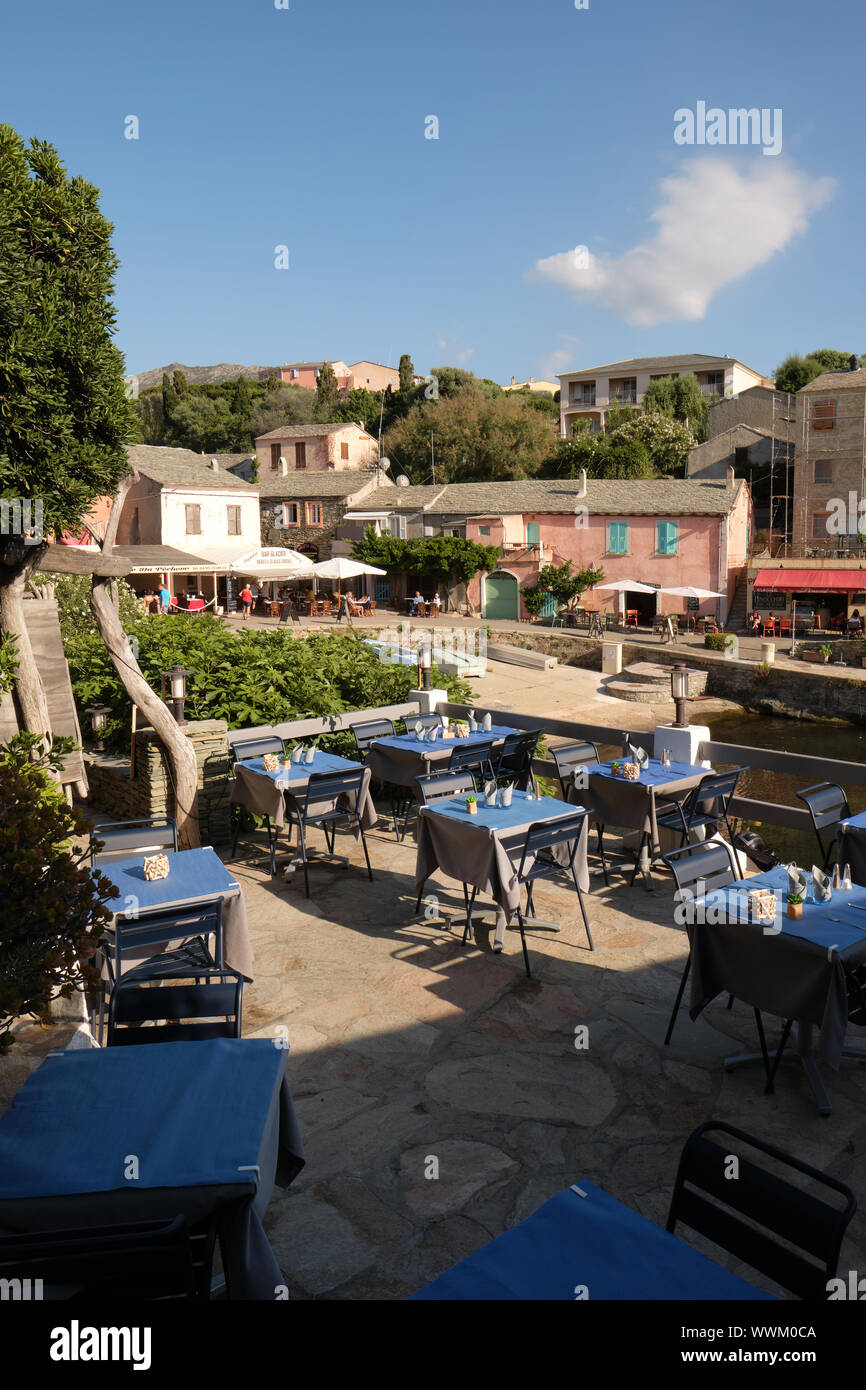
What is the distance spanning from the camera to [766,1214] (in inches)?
116

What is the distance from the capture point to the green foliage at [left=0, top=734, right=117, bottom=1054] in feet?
11.7

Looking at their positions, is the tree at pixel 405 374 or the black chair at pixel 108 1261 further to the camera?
the tree at pixel 405 374

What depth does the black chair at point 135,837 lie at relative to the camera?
6754mm

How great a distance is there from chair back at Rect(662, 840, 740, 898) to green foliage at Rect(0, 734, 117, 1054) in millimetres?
3504

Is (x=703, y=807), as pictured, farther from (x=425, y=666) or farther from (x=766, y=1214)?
(x=766, y=1214)

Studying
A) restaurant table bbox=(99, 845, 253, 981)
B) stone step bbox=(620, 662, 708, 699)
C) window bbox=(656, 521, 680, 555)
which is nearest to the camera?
restaurant table bbox=(99, 845, 253, 981)

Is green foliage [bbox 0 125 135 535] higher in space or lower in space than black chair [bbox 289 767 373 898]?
higher

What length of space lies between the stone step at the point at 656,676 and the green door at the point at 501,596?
9.51 metres

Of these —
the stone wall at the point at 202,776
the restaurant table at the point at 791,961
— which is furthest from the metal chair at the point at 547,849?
the stone wall at the point at 202,776

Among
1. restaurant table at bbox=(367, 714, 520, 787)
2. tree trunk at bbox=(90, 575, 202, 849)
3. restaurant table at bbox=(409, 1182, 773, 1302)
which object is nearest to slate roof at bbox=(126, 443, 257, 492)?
restaurant table at bbox=(367, 714, 520, 787)

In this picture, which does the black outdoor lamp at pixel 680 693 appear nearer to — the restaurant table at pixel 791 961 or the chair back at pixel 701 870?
the chair back at pixel 701 870

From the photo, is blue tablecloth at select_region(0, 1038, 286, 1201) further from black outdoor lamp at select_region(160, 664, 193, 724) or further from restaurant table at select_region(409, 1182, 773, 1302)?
black outdoor lamp at select_region(160, 664, 193, 724)

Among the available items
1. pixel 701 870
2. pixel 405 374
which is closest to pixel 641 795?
pixel 701 870

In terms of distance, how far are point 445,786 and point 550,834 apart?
5.47ft
